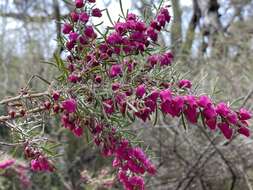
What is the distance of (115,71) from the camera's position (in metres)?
1.76

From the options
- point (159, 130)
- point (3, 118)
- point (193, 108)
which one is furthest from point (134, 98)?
point (159, 130)

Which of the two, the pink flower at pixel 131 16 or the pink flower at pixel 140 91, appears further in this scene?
the pink flower at pixel 131 16

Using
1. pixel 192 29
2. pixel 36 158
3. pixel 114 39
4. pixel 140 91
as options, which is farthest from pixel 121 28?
pixel 192 29

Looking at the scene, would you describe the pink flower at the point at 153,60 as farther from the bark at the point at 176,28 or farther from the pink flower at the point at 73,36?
the bark at the point at 176,28

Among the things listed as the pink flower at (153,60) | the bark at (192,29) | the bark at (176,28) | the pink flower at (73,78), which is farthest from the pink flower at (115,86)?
the bark at (192,29)

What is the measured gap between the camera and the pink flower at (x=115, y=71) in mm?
1753

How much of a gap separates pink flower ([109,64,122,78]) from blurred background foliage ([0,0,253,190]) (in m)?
0.28

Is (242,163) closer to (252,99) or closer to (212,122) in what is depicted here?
(252,99)

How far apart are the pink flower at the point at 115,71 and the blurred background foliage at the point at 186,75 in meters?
0.28

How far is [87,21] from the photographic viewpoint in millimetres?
1891

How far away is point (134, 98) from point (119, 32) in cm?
27

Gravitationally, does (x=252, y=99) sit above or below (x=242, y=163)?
above

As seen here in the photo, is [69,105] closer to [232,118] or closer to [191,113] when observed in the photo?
[191,113]

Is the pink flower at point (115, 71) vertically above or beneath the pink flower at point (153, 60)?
beneath
